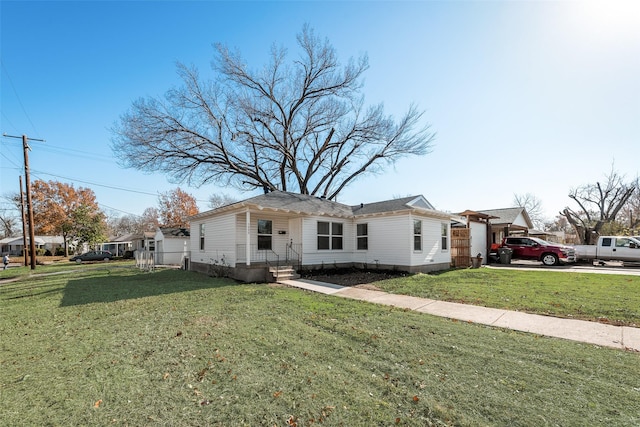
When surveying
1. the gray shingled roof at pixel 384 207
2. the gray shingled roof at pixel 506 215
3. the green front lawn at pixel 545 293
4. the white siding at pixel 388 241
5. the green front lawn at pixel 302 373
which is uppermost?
the gray shingled roof at pixel 384 207

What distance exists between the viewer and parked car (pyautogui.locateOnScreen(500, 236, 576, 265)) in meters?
17.4

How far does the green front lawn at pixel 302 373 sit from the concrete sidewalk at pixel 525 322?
0.48 m

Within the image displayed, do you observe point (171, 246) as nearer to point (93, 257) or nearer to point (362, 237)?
point (93, 257)

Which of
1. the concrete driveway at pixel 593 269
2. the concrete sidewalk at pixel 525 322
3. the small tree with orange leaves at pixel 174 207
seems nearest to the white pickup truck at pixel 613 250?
the concrete driveway at pixel 593 269

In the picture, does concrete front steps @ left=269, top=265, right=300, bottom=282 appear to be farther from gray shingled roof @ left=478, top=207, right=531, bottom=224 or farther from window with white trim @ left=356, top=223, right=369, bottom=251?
gray shingled roof @ left=478, top=207, right=531, bottom=224

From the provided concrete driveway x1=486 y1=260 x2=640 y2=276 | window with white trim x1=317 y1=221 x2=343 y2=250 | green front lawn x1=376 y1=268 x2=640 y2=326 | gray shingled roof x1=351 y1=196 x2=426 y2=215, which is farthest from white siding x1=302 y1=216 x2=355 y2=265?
concrete driveway x1=486 y1=260 x2=640 y2=276

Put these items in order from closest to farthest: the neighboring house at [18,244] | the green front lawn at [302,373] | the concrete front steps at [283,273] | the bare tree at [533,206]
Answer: the green front lawn at [302,373] → the concrete front steps at [283,273] → the neighboring house at [18,244] → the bare tree at [533,206]

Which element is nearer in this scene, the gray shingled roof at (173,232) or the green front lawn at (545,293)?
the green front lawn at (545,293)

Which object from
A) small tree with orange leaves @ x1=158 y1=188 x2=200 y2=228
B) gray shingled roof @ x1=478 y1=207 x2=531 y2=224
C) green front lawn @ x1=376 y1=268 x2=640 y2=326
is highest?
small tree with orange leaves @ x1=158 y1=188 x2=200 y2=228

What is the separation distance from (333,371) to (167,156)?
2227 cm

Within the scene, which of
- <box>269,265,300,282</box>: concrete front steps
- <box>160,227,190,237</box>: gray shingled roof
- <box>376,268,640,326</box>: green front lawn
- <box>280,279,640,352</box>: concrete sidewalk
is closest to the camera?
<box>280,279,640,352</box>: concrete sidewalk

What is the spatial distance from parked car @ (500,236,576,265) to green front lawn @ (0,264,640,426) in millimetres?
16450

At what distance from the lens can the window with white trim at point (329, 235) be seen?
561 inches

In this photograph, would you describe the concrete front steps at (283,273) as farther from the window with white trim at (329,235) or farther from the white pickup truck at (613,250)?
the white pickup truck at (613,250)
